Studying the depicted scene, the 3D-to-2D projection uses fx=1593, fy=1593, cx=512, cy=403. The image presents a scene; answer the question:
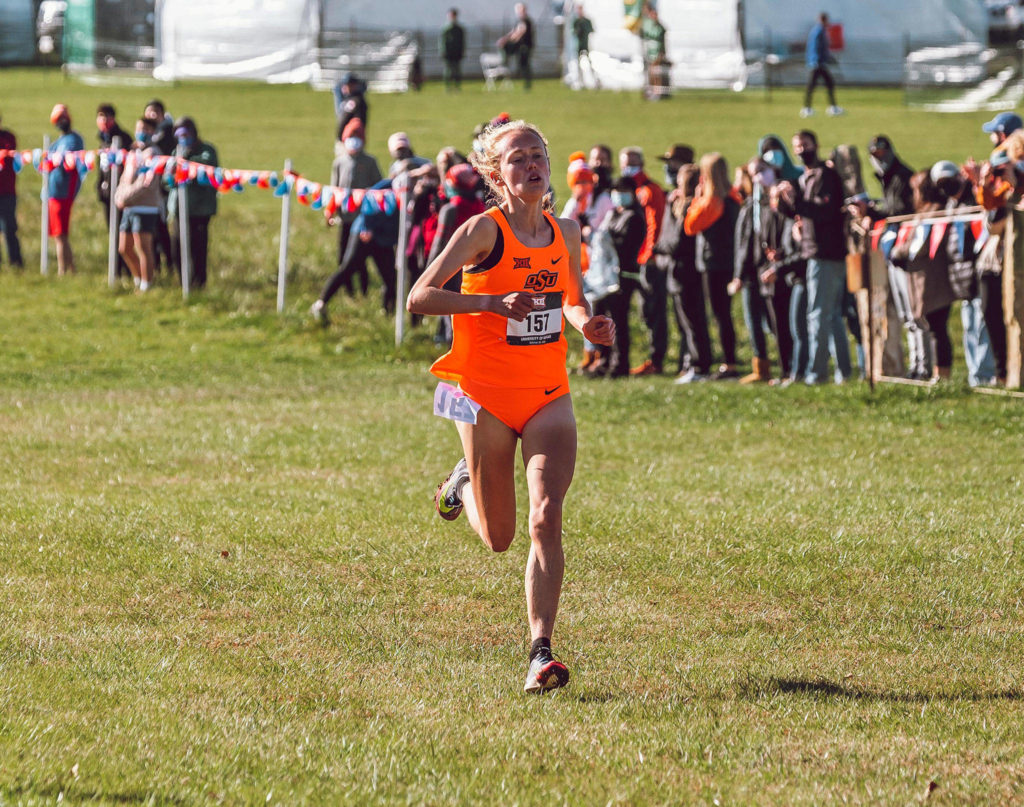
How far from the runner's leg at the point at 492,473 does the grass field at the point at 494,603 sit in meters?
0.53

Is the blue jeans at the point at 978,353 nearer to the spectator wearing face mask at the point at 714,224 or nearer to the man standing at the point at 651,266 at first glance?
the spectator wearing face mask at the point at 714,224

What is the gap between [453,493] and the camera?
7.27 meters

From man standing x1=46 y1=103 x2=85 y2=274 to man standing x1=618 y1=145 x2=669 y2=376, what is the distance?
30.2 ft

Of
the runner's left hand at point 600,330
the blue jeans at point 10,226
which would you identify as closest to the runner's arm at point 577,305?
the runner's left hand at point 600,330

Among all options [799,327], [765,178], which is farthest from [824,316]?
[765,178]

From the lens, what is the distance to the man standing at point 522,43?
4331 centimetres

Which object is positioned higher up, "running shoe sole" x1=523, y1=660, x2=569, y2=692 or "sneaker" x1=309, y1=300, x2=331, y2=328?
"running shoe sole" x1=523, y1=660, x2=569, y2=692

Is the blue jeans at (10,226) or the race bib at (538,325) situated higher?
the race bib at (538,325)

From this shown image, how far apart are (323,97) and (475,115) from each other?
8002 millimetres

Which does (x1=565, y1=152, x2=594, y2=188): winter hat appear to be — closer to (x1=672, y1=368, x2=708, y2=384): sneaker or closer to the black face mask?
(x1=672, y1=368, x2=708, y2=384): sneaker

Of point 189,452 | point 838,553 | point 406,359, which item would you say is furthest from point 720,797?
point 406,359

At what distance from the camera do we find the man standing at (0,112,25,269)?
22234 mm

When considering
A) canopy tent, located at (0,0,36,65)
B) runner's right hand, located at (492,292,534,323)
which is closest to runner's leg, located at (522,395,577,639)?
runner's right hand, located at (492,292,534,323)

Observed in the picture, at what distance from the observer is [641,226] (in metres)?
16.2
